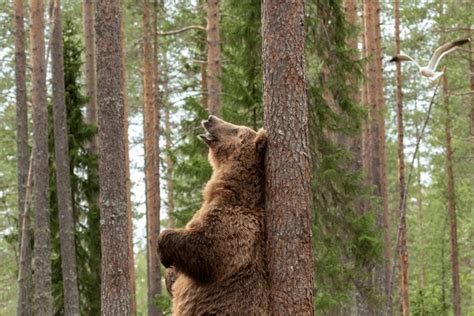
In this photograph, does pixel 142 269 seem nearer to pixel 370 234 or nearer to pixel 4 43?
pixel 4 43

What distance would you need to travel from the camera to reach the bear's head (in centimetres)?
624

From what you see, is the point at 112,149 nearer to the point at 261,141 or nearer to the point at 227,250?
the point at 261,141

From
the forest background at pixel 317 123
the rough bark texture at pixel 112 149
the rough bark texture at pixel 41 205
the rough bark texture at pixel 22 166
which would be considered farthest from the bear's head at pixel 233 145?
the rough bark texture at pixel 22 166

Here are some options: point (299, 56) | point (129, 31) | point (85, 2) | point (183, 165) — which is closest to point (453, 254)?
A: point (129, 31)

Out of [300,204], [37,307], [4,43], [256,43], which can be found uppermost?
[4,43]

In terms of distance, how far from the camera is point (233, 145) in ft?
21.2

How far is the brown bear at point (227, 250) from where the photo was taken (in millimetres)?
5883

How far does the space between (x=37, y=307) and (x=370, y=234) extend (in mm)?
A: 7132

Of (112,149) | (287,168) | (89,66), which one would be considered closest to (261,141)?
(287,168)

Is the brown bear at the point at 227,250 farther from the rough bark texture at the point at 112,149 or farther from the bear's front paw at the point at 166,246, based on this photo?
the rough bark texture at the point at 112,149

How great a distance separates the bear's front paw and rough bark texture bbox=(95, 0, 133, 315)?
165 inches

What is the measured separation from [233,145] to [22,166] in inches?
563

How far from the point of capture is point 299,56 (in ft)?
20.0

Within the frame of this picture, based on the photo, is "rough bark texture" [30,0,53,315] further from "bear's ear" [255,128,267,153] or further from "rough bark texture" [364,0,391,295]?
"bear's ear" [255,128,267,153]
